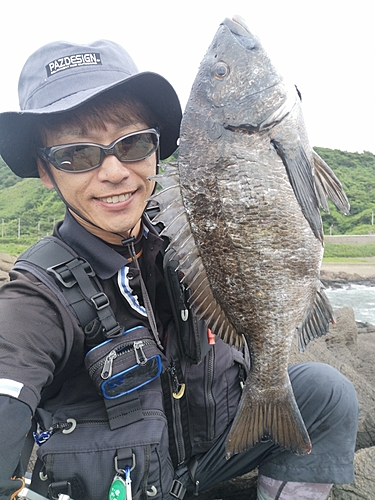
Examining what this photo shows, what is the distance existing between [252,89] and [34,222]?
5422cm

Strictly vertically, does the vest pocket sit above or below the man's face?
below

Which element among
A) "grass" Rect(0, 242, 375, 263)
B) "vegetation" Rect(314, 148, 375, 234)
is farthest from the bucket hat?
"grass" Rect(0, 242, 375, 263)

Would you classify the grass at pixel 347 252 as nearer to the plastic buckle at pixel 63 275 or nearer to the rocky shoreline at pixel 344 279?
the rocky shoreline at pixel 344 279

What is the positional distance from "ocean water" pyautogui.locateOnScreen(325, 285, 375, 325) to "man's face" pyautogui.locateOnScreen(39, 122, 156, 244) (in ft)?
56.4

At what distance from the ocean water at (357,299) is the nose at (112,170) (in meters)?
17.3

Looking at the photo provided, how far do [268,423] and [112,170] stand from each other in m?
1.49

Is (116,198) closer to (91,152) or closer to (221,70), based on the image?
(91,152)

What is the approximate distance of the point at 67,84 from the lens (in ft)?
6.31

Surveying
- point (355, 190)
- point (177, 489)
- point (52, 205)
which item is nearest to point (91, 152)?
point (177, 489)

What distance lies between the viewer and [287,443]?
1.90m

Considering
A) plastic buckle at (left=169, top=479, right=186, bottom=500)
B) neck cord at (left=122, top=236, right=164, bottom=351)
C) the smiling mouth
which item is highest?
the smiling mouth

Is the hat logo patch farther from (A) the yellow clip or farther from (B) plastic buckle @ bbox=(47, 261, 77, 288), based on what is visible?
(A) the yellow clip

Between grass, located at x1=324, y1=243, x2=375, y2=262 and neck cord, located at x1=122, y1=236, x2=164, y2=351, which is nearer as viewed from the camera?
neck cord, located at x1=122, y1=236, x2=164, y2=351

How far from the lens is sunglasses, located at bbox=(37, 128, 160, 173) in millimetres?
1812
